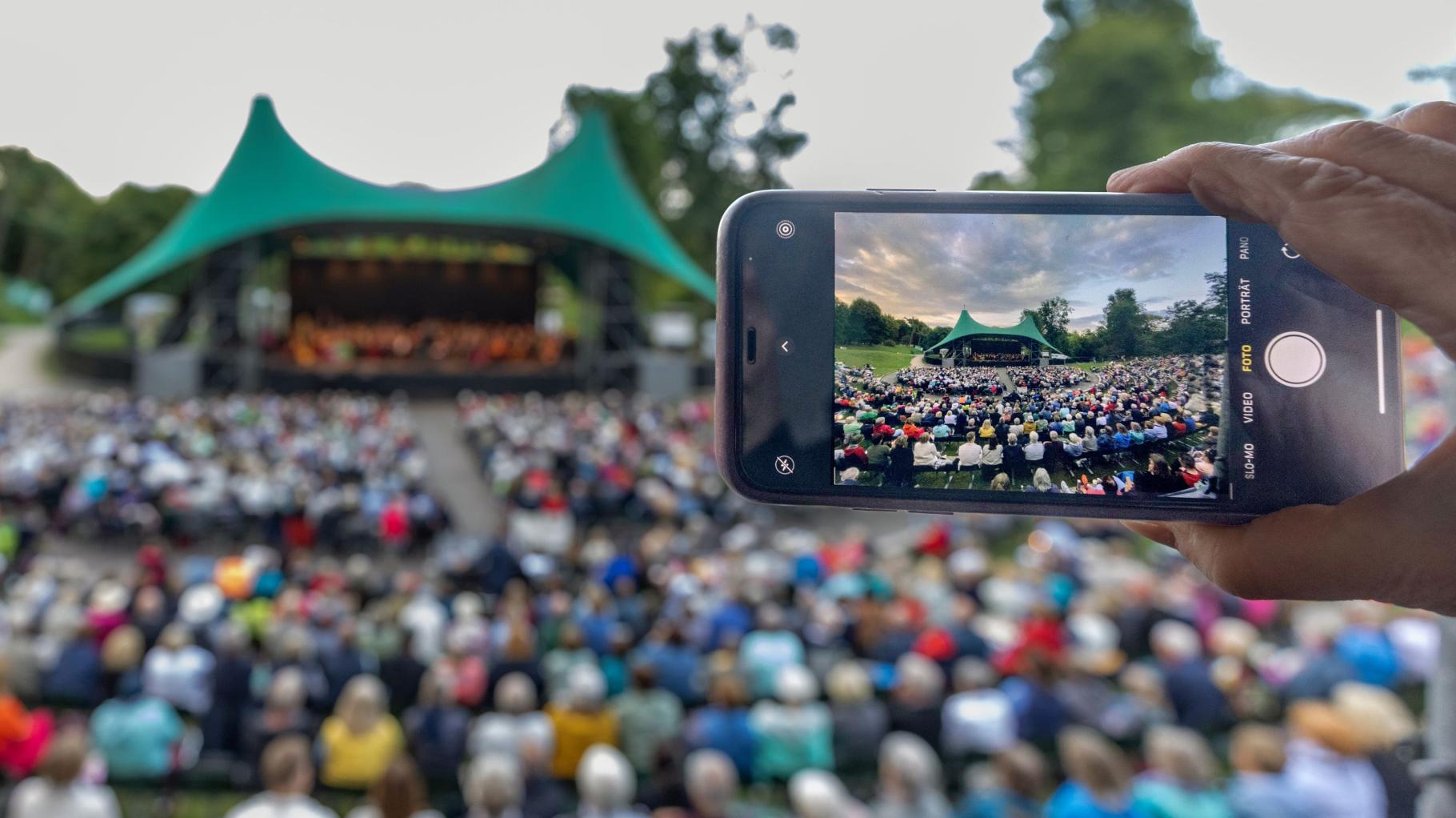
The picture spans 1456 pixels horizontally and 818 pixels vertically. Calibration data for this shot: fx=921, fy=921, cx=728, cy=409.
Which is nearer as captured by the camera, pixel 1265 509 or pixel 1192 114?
pixel 1265 509

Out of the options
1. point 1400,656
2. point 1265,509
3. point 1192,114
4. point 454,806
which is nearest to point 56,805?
point 454,806

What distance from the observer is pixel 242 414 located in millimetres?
12641

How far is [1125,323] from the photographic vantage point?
117 centimetres

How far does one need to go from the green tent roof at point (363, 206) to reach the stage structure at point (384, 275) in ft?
0.11

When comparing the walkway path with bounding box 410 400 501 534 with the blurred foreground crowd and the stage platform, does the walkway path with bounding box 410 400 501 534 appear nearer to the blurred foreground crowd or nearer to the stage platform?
the stage platform

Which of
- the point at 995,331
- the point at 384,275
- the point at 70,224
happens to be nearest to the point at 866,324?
the point at 995,331

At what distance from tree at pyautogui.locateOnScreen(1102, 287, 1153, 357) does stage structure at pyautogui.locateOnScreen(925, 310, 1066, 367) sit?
0.23ft

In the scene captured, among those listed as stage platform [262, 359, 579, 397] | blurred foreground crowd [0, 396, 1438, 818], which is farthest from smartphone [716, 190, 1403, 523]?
stage platform [262, 359, 579, 397]

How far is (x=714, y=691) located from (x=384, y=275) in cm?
2049

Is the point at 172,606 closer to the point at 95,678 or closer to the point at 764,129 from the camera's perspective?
the point at 95,678

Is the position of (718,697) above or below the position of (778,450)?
below

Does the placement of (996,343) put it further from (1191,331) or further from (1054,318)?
(1191,331)

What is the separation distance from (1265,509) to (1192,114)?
22.4 meters

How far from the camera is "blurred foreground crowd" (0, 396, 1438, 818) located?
2.99 metres
